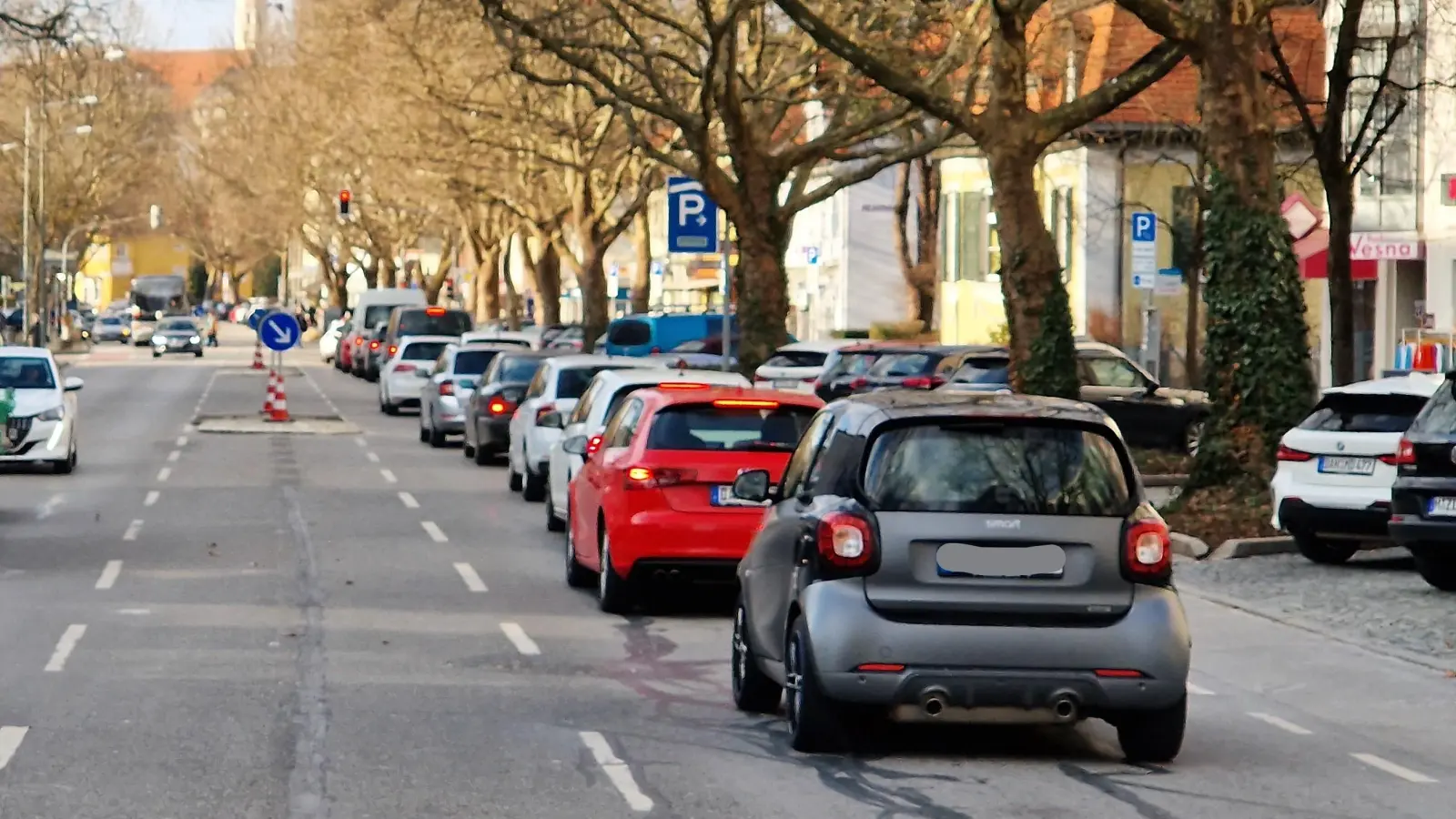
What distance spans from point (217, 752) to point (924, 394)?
11.1 ft

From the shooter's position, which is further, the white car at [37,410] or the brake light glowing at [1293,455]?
the white car at [37,410]

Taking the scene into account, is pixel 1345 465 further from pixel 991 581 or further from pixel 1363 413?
pixel 991 581

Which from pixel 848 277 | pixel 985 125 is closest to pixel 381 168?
pixel 848 277

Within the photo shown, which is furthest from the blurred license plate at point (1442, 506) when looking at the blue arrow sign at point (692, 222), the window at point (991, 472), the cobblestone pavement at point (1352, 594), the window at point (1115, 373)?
the window at point (1115, 373)

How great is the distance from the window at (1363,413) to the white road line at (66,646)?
959cm

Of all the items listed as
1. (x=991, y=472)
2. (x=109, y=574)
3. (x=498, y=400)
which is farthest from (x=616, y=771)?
(x=498, y=400)

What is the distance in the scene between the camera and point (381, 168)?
7344cm

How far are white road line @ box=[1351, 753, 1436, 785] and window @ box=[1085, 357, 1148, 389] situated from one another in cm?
2334

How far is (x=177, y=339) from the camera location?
301 feet

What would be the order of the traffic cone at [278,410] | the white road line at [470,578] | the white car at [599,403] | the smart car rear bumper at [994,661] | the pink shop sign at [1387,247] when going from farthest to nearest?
the traffic cone at [278,410], the pink shop sign at [1387,247], the white car at [599,403], the white road line at [470,578], the smart car rear bumper at [994,661]

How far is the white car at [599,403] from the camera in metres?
20.6

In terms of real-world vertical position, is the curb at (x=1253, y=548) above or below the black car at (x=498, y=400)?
below

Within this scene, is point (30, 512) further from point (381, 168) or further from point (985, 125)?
point (381, 168)

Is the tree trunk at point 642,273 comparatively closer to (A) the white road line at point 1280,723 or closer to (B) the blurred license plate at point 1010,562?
(A) the white road line at point 1280,723
